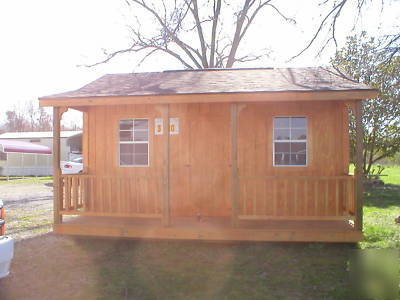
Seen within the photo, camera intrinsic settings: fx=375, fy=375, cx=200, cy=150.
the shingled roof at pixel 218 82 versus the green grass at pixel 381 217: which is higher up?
the shingled roof at pixel 218 82

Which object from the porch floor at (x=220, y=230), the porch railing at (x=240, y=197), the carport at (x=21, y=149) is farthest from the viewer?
the carport at (x=21, y=149)

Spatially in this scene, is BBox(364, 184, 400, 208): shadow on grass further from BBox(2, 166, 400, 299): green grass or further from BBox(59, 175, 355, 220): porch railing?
BBox(59, 175, 355, 220): porch railing

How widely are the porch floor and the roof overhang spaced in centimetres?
244

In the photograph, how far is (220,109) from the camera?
847cm

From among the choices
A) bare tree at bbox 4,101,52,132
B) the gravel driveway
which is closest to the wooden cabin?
the gravel driveway

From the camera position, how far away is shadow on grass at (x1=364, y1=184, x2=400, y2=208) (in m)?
13.2

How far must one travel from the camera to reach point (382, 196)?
49.2ft

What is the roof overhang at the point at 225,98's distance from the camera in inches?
264

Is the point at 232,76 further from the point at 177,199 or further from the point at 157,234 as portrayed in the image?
the point at 157,234

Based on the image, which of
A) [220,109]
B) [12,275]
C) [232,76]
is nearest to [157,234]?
[12,275]

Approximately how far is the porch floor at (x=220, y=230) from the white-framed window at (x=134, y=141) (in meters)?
1.46

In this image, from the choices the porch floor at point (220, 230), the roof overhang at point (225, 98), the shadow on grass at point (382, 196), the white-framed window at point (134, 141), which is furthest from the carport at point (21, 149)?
the shadow on grass at point (382, 196)

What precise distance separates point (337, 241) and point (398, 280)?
185cm

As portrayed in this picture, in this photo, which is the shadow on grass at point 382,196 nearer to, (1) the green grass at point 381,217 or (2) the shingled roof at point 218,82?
(1) the green grass at point 381,217
